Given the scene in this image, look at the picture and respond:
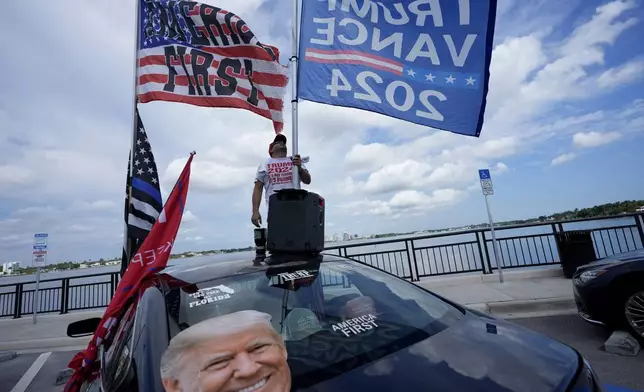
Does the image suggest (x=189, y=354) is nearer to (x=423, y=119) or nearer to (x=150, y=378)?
(x=150, y=378)

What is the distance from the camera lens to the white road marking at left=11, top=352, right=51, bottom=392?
407cm

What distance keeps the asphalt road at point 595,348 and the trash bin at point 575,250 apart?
2.87 meters

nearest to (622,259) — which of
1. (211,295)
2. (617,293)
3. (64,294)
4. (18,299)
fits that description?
(617,293)

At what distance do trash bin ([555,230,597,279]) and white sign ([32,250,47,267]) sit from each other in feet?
42.8

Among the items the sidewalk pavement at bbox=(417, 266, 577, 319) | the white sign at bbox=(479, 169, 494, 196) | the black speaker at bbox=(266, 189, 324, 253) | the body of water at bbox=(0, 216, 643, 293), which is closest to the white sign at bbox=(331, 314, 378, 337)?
the black speaker at bbox=(266, 189, 324, 253)

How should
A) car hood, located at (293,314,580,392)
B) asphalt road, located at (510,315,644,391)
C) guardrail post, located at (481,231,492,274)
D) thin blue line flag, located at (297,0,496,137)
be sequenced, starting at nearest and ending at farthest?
car hood, located at (293,314,580,392), asphalt road, located at (510,315,644,391), thin blue line flag, located at (297,0,496,137), guardrail post, located at (481,231,492,274)

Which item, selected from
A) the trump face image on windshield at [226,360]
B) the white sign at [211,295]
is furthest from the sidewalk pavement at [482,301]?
the trump face image on windshield at [226,360]

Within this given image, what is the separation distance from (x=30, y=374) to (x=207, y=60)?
5.40 metres

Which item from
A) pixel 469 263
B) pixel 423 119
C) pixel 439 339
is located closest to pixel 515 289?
pixel 469 263

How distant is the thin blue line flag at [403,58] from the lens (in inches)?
160

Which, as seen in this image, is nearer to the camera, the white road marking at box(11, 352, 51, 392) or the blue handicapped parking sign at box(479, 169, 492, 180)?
the white road marking at box(11, 352, 51, 392)

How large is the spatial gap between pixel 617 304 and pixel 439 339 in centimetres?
365

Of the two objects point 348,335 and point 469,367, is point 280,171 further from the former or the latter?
point 469,367

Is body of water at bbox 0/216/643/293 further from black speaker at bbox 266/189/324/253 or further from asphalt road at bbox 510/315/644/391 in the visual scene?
black speaker at bbox 266/189/324/253
